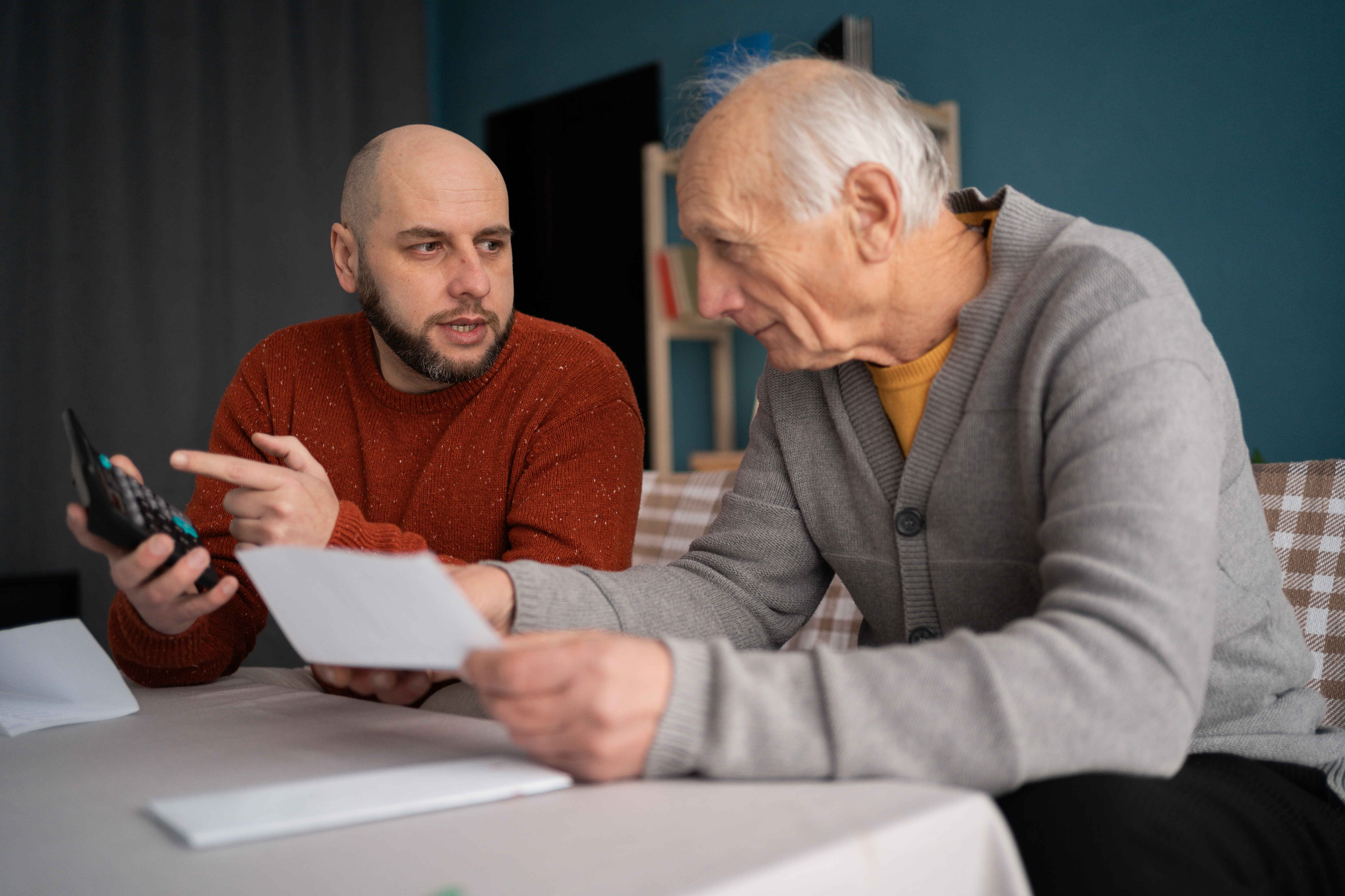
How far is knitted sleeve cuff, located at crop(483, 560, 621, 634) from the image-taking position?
0.88 metres

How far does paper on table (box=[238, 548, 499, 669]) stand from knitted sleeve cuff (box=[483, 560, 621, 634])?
173 mm

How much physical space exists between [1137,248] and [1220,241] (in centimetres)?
166

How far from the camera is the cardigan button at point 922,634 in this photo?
3.10ft

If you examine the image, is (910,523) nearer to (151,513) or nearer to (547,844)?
(547,844)

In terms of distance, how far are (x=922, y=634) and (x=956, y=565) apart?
0.08 m

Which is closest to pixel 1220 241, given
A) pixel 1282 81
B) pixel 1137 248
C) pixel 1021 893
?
pixel 1282 81

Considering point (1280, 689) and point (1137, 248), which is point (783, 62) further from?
point (1280, 689)

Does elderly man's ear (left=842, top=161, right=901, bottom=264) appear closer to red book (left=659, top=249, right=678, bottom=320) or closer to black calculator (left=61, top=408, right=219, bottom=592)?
black calculator (left=61, top=408, right=219, bottom=592)

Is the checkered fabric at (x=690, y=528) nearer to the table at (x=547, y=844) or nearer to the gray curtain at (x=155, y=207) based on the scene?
the table at (x=547, y=844)

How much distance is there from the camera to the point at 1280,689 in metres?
0.88

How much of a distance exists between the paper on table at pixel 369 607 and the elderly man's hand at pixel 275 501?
0.71ft

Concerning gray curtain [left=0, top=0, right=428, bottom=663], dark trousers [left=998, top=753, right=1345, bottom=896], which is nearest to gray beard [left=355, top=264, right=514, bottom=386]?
dark trousers [left=998, top=753, right=1345, bottom=896]

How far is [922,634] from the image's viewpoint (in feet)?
Answer: 3.11

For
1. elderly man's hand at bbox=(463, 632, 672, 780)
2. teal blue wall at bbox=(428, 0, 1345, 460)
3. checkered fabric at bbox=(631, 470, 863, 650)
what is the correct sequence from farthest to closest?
teal blue wall at bbox=(428, 0, 1345, 460)
checkered fabric at bbox=(631, 470, 863, 650)
elderly man's hand at bbox=(463, 632, 672, 780)
